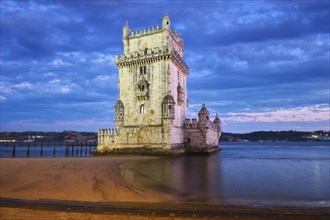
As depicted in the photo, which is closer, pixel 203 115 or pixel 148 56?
pixel 148 56

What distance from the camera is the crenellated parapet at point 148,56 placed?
35375 mm

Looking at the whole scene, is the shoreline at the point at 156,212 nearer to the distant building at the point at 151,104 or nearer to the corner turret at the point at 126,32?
the distant building at the point at 151,104

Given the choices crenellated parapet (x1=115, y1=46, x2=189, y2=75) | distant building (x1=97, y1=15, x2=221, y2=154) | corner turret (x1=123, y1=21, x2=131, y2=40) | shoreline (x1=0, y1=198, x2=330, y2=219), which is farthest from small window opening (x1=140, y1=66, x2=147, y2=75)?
shoreline (x1=0, y1=198, x2=330, y2=219)

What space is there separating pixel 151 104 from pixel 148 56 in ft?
22.6

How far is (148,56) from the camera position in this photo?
36406 mm

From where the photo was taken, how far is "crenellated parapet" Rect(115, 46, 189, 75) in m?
35.4

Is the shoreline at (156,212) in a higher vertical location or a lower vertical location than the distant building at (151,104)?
lower

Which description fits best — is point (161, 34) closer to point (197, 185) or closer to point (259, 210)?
point (197, 185)

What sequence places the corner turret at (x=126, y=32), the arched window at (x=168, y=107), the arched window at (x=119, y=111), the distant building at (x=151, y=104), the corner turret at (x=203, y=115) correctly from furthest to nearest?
the corner turret at (x=203, y=115), the corner turret at (x=126, y=32), the arched window at (x=119, y=111), the distant building at (x=151, y=104), the arched window at (x=168, y=107)

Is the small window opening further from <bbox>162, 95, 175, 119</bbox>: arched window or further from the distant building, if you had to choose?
<bbox>162, 95, 175, 119</bbox>: arched window

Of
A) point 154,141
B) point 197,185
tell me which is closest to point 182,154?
point 154,141

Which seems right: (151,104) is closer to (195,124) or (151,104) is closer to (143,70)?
(143,70)

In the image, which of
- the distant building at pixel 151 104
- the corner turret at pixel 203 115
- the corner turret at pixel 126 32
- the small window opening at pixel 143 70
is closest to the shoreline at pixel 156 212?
the distant building at pixel 151 104

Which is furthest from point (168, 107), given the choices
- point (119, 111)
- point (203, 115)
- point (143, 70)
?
point (203, 115)
